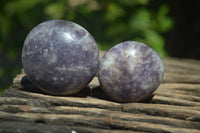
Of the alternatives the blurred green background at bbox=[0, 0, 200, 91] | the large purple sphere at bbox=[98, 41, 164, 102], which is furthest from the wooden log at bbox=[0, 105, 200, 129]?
the blurred green background at bbox=[0, 0, 200, 91]

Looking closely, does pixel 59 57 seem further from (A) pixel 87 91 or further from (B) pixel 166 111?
(B) pixel 166 111

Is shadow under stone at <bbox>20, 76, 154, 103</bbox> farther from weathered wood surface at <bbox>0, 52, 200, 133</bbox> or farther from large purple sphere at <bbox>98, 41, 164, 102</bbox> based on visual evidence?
large purple sphere at <bbox>98, 41, 164, 102</bbox>

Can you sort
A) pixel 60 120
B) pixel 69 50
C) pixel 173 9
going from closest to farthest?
pixel 60 120 → pixel 69 50 → pixel 173 9

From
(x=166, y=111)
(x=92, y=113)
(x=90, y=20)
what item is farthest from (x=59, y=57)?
(x=90, y=20)

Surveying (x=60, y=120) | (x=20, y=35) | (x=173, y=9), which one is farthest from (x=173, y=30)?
(x=60, y=120)

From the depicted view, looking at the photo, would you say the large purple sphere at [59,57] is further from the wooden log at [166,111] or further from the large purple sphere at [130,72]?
the wooden log at [166,111]

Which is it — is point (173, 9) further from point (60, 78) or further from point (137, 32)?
point (60, 78)
